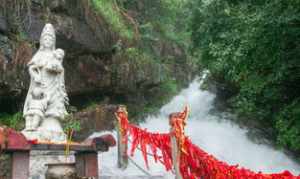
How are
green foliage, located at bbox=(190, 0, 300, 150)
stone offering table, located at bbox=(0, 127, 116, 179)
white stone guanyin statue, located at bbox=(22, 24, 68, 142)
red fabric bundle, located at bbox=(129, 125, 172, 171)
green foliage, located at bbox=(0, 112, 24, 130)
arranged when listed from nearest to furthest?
1. stone offering table, located at bbox=(0, 127, 116, 179)
2. red fabric bundle, located at bbox=(129, 125, 172, 171)
3. white stone guanyin statue, located at bbox=(22, 24, 68, 142)
4. green foliage, located at bbox=(190, 0, 300, 150)
5. green foliage, located at bbox=(0, 112, 24, 130)

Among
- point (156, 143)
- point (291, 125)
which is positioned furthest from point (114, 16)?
point (156, 143)

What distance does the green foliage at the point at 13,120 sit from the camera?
33.0 ft

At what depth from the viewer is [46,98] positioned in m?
7.52

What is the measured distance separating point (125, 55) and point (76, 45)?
220cm

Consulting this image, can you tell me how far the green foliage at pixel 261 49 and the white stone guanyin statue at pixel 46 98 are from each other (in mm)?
3888

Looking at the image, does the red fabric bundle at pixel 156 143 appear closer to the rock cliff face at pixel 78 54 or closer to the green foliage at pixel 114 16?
the rock cliff face at pixel 78 54

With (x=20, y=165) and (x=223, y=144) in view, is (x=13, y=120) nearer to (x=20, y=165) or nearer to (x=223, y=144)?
(x=20, y=165)

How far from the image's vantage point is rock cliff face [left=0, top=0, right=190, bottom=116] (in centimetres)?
1021

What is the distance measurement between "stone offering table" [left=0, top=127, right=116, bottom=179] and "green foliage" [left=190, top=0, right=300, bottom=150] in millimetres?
4752

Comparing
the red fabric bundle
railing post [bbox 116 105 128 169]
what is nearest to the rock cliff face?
railing post [bbox 116 105 128 169]

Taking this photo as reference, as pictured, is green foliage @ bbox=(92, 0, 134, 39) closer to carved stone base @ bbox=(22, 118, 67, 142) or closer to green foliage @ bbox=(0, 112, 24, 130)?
green foliage @ bbox=(0, 112, 24, 130)

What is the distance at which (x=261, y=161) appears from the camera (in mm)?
12672

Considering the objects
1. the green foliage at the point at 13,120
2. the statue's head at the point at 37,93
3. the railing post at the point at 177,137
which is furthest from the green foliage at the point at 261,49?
the green foliage at the point at 13,120

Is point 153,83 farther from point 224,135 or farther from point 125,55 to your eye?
point 224,135
